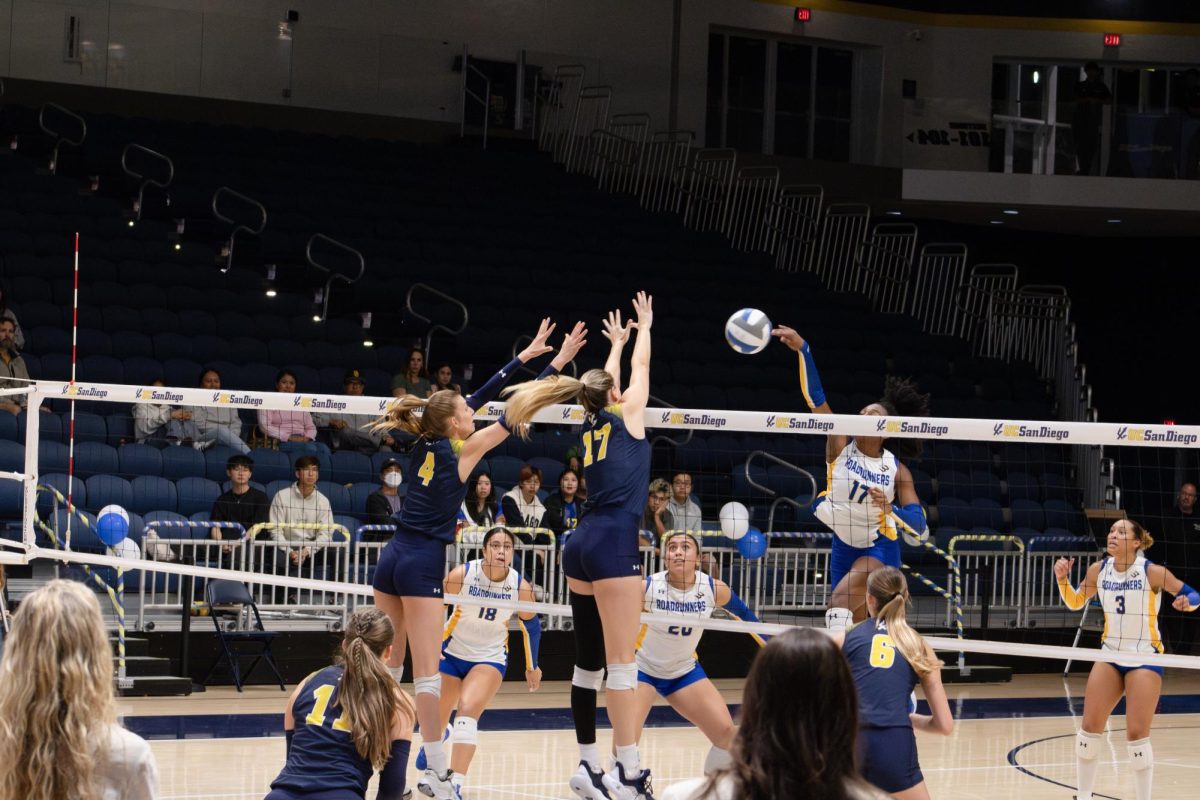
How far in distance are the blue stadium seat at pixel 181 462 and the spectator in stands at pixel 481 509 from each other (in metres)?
2.22

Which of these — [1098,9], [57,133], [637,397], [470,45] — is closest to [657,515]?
[637,397]

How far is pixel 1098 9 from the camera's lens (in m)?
23.1

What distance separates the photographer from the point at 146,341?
14688mm

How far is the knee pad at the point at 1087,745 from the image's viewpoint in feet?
27.3

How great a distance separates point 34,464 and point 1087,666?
446 inches

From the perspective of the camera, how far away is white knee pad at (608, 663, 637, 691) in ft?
21.7

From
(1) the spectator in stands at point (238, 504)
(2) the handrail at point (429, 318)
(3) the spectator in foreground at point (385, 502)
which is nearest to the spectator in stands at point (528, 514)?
(3) the spectator in foreground at point (385, 502)

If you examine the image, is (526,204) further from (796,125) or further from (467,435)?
(467,435)

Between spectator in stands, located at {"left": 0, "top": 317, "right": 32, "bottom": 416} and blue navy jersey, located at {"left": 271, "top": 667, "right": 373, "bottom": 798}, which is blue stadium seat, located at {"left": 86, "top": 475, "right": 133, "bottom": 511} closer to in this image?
spectator in stands, located at {"left": 0, "top": 317, "right": 32, "bottom": 416}

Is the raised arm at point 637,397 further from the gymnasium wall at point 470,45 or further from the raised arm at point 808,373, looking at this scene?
the gymnasium wall at point 470,45

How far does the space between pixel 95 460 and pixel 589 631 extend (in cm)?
708

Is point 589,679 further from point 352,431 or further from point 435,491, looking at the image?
point 352,431

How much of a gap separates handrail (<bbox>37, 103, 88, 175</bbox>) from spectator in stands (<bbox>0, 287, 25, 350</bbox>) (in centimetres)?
416

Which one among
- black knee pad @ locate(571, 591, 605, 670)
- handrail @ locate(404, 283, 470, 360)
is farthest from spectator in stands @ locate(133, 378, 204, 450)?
black knee pad @ locate(571, 591, 605, 670)
